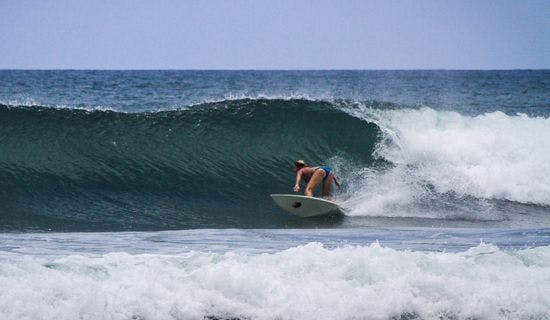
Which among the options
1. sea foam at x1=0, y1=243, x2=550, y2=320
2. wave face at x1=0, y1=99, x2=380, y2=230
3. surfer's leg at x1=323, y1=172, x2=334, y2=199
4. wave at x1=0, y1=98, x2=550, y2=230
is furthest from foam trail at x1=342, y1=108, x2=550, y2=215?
sea foam at x1=0, y1=243, x2=550, y2=320

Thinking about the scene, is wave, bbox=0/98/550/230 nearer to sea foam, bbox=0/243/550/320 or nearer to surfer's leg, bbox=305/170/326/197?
surfer's leg, bbox=305/170/326/197

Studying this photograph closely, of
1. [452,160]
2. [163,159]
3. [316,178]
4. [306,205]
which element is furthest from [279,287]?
[452,160]

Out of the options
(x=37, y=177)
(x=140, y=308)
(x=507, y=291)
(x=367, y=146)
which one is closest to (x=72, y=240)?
(x=140, y=308)

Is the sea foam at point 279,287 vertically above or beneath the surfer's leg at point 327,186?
beneath

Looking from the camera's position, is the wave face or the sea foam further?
the wave face

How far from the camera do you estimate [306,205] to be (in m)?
11.1

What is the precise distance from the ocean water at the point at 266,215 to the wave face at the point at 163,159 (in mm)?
45

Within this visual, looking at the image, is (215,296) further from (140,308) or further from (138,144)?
(138,144)

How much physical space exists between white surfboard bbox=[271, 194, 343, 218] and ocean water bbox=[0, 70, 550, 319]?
16 cm

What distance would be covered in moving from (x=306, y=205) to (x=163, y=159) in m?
4.37

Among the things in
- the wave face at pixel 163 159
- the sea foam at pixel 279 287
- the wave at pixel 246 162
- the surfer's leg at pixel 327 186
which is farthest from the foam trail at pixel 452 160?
the sea foam at pixel 279 287

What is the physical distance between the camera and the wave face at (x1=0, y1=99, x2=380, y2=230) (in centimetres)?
1159

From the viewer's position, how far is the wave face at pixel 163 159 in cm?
1159

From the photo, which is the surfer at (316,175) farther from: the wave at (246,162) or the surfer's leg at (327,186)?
the wave at (246,162)
